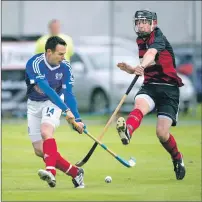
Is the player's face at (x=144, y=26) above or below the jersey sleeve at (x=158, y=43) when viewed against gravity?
above

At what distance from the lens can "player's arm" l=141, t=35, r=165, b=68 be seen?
11393mm

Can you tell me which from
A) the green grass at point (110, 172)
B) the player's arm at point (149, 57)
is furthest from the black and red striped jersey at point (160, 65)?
the green grass at point (110, 172)

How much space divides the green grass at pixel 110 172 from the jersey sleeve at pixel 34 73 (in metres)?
1.17

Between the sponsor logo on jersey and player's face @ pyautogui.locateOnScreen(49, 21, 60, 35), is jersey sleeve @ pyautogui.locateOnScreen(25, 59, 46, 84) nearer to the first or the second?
the sponsor logo on jersey

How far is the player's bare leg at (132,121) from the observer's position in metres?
11.0

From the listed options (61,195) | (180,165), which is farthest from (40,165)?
(61,195)

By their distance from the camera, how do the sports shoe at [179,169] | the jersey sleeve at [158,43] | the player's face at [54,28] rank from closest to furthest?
the jersey sleeve at [158,43], the sports shoe at [179,169], the player's face at [54,28]

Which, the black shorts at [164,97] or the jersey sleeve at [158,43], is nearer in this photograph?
the jersey sleeve at [158,43]

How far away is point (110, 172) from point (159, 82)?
1.40 m

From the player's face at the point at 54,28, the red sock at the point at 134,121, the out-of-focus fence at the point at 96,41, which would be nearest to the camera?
the red sock at the point at 134,121

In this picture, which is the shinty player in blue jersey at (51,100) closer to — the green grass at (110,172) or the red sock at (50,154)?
the red sock at (50,154)

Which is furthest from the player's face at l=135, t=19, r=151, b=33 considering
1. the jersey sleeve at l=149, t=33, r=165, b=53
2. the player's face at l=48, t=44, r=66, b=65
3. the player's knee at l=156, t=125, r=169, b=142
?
the player's face at l=48, t=44, r=66, b=65

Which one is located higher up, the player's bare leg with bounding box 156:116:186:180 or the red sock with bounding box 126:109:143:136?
the red sock with bounding box 126:109:143:136

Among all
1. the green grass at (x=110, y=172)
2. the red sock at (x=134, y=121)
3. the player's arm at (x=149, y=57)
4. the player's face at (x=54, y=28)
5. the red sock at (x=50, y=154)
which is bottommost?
the green grass at (x=110, y=172)
